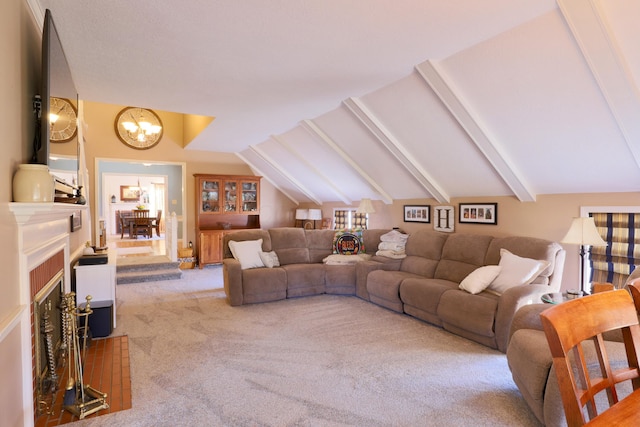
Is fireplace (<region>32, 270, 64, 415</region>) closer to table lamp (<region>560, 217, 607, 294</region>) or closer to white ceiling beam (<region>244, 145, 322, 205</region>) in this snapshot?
table lamp (<region>560, 217, 607, 294</region>)

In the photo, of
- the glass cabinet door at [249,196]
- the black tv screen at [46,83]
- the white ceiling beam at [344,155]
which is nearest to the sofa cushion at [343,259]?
the white ceiling beam at [344,155]

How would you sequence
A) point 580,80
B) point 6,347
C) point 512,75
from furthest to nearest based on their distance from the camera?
1. point 512,75
2. point 580,80
3. point 6,347

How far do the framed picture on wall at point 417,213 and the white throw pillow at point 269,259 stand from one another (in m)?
2.13

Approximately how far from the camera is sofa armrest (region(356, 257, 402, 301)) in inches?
189

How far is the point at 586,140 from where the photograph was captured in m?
2.98

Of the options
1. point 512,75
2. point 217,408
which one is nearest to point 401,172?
point 512,75

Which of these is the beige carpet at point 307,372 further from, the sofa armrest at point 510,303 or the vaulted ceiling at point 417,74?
the vaulted ceiling at point 417,74

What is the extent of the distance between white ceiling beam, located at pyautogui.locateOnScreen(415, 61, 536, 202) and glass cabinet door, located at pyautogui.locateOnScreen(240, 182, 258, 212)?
5470 mm

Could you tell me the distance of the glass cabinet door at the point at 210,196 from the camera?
7535 mm

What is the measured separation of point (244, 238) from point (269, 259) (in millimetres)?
492

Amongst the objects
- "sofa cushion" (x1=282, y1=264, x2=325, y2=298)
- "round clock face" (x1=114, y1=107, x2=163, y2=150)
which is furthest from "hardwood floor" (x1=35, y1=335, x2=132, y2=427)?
"round clock face" (x1=114, y1=107, x2=163, y2=150)

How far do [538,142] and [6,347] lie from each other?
13.0 feet

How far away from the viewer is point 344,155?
17.5 feet

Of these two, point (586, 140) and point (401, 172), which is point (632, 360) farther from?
point (401, 172)
